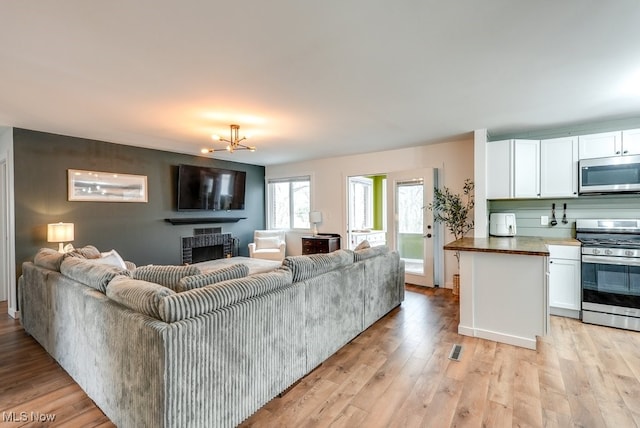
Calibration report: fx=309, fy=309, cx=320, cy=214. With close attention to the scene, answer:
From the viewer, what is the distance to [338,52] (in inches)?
83.3

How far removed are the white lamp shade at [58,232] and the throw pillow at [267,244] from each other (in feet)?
10.3

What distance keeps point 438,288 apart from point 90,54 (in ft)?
16.8

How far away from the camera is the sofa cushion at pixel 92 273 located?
6.96ft

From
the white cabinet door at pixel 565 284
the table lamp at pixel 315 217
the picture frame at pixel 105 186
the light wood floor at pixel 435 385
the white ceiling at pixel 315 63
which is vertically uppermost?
the white ceiling at pixel 315 63

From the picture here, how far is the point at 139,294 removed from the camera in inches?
68.2

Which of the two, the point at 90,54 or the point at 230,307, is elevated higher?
the point at 90,54

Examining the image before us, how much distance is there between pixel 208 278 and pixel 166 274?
0.33 meters

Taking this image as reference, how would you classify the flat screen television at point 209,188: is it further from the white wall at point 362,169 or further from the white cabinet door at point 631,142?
the white cabinet door at point 631,142

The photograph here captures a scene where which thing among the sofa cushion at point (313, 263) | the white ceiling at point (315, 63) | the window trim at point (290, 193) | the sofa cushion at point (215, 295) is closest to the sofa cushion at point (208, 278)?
the sofa cushion at point (215, 295)

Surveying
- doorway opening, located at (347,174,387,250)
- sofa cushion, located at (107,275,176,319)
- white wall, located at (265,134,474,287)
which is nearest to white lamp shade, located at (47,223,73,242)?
sofa cushion, located at (107,275,176,319)

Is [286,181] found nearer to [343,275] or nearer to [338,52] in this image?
[343,275]

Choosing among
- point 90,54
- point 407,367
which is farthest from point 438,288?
point 90,54

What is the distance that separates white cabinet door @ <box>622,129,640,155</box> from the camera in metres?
3.45

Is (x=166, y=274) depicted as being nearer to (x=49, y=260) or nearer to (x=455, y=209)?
(x=49, y=260)
